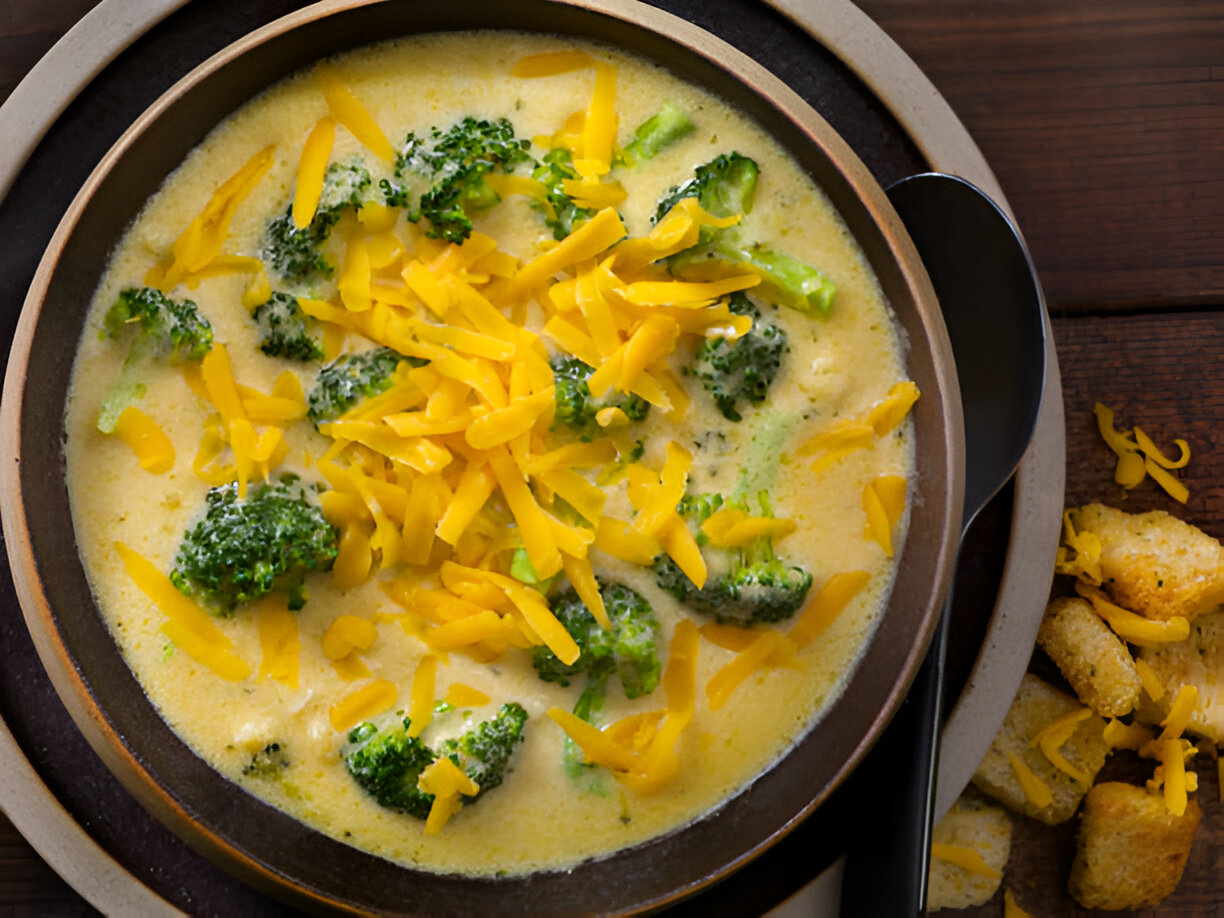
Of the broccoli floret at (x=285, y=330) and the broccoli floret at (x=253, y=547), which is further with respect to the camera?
the broccoli floret at (x=285, y=330)

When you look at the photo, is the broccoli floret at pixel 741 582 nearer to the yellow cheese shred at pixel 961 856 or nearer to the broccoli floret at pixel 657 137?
the broccoli floret at pixel 657 137

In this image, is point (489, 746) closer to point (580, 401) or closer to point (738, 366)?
point (580, 401)

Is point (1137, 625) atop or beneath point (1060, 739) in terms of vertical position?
atop

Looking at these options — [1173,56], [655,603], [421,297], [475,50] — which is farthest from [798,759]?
[1173,56]

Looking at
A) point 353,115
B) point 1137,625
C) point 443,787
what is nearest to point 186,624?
point 443,787

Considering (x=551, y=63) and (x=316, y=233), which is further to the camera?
(x=551, y=63)

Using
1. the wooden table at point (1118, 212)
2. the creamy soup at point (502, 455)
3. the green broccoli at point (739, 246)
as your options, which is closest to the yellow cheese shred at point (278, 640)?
the creamy soup at point (502, 455)
